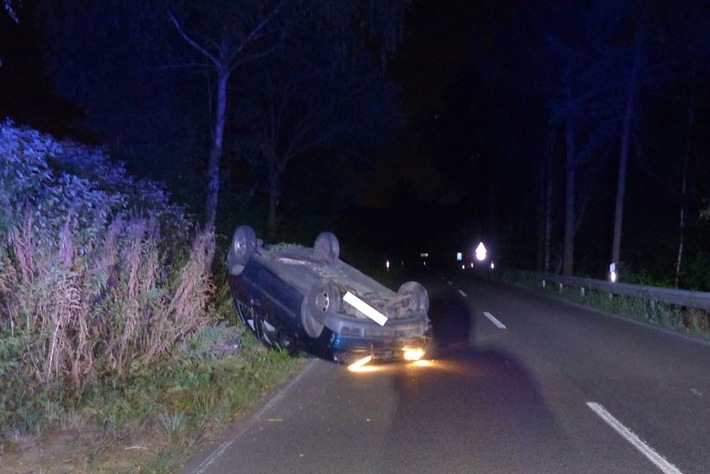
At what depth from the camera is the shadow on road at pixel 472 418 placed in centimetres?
675

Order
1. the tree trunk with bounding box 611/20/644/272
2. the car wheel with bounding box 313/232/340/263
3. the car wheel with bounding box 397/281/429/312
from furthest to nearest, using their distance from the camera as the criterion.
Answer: the tree trunk with bounding box 611/20/644/272, the car wheel with bounding box 313/232/340/263, the car wheel with bounding box 397/281/429/312

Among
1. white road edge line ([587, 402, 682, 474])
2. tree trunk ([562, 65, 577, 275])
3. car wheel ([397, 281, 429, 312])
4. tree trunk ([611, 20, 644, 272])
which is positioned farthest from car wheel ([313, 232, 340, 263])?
tree trunk ([562, 65, 577, 275])

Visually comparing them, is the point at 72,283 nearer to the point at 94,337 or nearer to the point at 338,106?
the point at 94,337

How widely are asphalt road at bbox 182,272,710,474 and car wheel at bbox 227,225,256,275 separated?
1788 millimetres

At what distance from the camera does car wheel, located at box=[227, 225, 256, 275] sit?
10391 millimetres

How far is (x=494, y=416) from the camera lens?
840cm

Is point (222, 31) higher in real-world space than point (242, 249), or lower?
higher

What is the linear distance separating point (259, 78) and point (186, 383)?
18.6 metres

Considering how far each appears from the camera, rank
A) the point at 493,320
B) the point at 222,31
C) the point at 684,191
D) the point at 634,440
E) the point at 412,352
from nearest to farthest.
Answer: the point at 634,440 < the point at 412,352 < the point at 222,31 < the point at 493,320 < the point at 684,191

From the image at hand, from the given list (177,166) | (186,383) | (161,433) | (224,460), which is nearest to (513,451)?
(224,460)

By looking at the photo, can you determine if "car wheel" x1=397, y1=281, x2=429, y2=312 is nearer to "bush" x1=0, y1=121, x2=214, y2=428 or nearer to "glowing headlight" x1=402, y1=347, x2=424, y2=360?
"glowing headlight" x1=402, y1=347, x2=424, y2=360

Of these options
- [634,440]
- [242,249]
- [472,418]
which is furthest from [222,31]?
[634,440]

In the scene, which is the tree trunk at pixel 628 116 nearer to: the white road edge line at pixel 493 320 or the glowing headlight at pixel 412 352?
the white road edge line at pixel 493 320

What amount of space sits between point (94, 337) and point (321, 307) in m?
2.67
